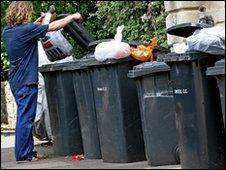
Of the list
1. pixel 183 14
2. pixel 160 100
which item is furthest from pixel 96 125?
pixel 183 14

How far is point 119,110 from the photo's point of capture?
258 inches

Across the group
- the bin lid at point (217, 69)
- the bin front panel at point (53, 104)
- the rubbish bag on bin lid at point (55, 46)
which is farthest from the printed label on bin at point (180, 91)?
the rubbish bag on bin lid at point (55, 46)

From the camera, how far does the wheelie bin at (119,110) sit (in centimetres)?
654

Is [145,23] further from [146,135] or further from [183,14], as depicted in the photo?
[146,135]

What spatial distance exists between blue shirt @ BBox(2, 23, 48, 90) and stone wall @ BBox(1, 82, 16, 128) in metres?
6.36

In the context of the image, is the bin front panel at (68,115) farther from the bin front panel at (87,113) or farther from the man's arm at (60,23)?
the man's arm at (60,23)

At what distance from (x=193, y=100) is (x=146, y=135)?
93 centimetres

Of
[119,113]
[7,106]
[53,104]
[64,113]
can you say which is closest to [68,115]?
[64,113]

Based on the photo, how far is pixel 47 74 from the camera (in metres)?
7.93

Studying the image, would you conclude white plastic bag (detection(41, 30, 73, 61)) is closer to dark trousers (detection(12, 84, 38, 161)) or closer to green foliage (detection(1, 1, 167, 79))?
green foliage (detection(1, 1, 167, 79))

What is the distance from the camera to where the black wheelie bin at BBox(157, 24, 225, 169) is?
552cm

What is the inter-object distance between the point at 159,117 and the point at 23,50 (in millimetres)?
1998

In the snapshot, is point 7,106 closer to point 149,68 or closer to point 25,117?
point 25,117

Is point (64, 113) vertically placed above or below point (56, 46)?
below
